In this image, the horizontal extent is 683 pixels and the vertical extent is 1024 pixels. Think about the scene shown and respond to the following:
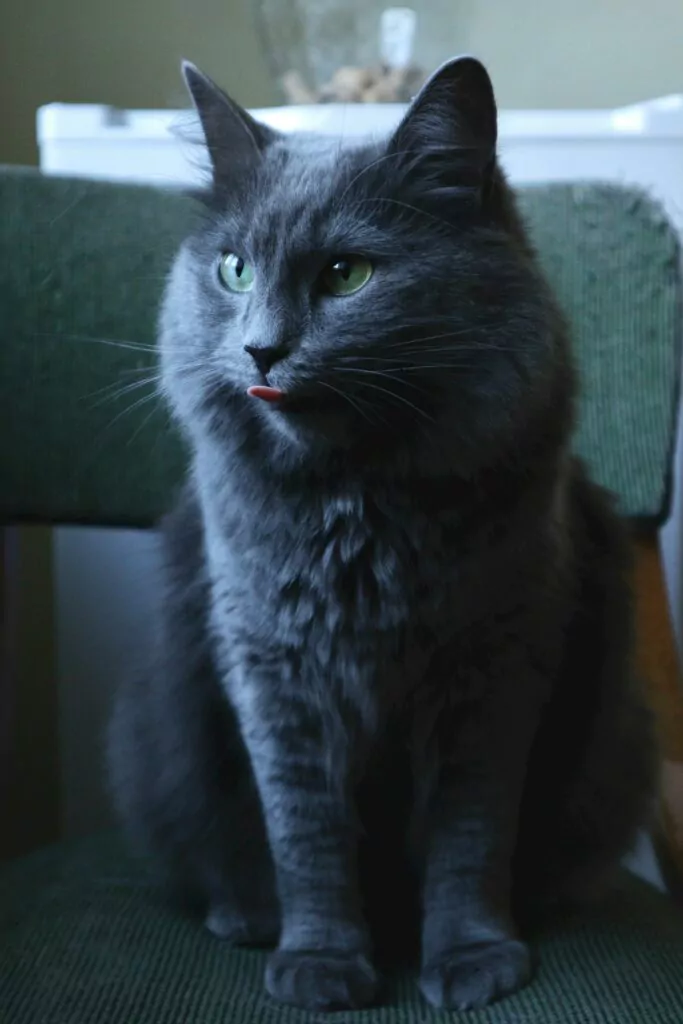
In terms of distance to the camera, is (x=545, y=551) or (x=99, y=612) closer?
(x=545, y=551)

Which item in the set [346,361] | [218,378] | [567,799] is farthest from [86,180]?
[567,799]

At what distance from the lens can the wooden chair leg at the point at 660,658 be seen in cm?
117

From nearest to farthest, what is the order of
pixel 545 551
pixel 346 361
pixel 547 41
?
pixel 346 361 → pixel 545 551 → pixel 547 41

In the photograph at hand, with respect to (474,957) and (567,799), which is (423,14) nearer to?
(567,799)

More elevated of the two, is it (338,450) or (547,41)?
(547,41)

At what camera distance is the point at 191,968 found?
0.92 meters

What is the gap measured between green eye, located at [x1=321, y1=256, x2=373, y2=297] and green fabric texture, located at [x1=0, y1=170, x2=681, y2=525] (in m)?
0.42

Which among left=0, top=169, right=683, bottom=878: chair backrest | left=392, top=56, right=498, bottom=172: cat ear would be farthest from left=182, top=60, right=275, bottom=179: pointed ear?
left=0, top=169, right=683, bottom=878: chair backrest

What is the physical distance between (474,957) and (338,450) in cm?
42

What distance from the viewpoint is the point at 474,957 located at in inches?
35.9

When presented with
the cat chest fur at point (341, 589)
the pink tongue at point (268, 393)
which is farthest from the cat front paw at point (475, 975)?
the pink tongue at point (268, 393)

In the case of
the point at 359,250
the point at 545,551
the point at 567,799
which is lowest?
the point at 567,799

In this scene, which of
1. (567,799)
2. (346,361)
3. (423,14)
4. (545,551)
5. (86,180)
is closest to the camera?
(346,361)

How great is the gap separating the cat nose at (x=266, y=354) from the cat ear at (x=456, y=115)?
0.63ft
